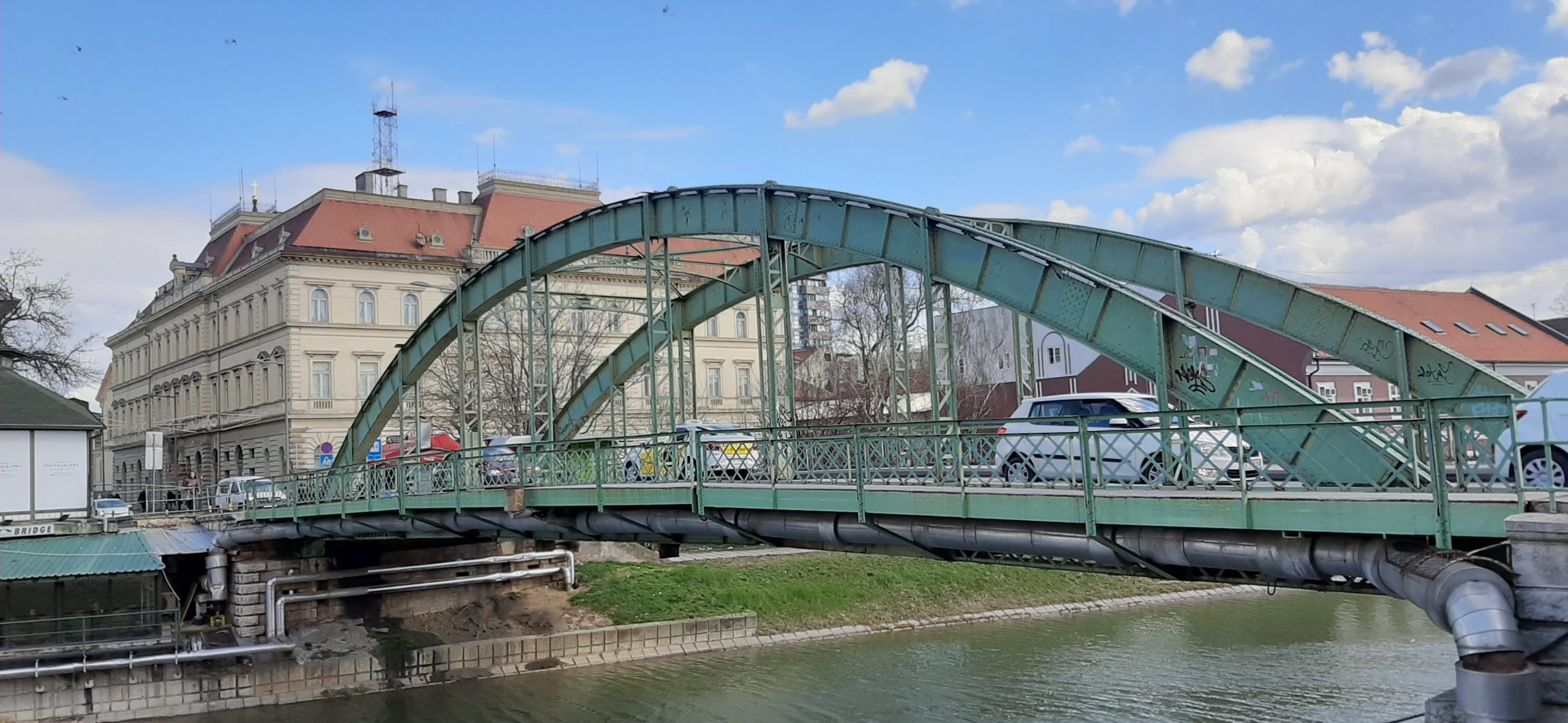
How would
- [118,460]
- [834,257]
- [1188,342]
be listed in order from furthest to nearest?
[118,460], [834,257], [1188,342]

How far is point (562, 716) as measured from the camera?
22797 millimetres

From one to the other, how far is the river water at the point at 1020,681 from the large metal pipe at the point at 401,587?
293 cm

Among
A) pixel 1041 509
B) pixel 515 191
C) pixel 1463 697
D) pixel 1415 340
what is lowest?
pixel 1463 697

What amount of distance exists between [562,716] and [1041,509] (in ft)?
47.7

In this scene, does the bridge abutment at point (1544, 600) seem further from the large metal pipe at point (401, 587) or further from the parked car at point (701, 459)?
the large metal pipe at point (401, 587)

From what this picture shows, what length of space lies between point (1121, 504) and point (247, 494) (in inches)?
1095

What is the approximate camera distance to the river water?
69.2ft

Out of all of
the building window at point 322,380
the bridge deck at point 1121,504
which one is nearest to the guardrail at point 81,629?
the bridge deck at point 1121,504

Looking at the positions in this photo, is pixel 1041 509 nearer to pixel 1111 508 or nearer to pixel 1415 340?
pixel 1111 508

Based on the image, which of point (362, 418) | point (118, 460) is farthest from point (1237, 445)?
point (118, 460)

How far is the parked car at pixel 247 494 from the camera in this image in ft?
94.8

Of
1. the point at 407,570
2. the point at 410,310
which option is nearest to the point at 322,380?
the point at 410,310

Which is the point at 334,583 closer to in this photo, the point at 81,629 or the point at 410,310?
the point at 81,629

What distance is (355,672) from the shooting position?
25562mm
